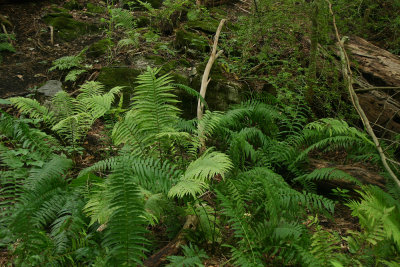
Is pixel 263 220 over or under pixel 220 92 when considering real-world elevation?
under

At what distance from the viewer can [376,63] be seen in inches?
210

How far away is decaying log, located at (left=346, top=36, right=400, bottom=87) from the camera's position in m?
5.02

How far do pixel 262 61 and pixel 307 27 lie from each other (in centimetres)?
97

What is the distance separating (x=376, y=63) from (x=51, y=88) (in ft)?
19.1

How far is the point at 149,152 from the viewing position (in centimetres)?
279

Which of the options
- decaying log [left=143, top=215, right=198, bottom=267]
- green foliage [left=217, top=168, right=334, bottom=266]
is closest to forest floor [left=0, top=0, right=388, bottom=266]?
green foliage [left=217, top=168, right=334, bottom=266]

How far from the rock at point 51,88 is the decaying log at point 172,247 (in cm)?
309

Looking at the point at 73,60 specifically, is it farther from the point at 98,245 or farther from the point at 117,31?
the point at 98,245

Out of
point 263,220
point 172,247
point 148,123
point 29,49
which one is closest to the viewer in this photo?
point 172,247

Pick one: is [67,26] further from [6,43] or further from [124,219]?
[124,219]

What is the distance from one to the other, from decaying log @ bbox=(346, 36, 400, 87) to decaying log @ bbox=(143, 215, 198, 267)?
4.07 metres

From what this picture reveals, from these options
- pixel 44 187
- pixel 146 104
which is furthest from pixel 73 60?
pixel 44 187

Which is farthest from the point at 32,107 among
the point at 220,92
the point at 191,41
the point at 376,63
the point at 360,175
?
the point at 376,63

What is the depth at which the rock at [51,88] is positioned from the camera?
430 centimetres
